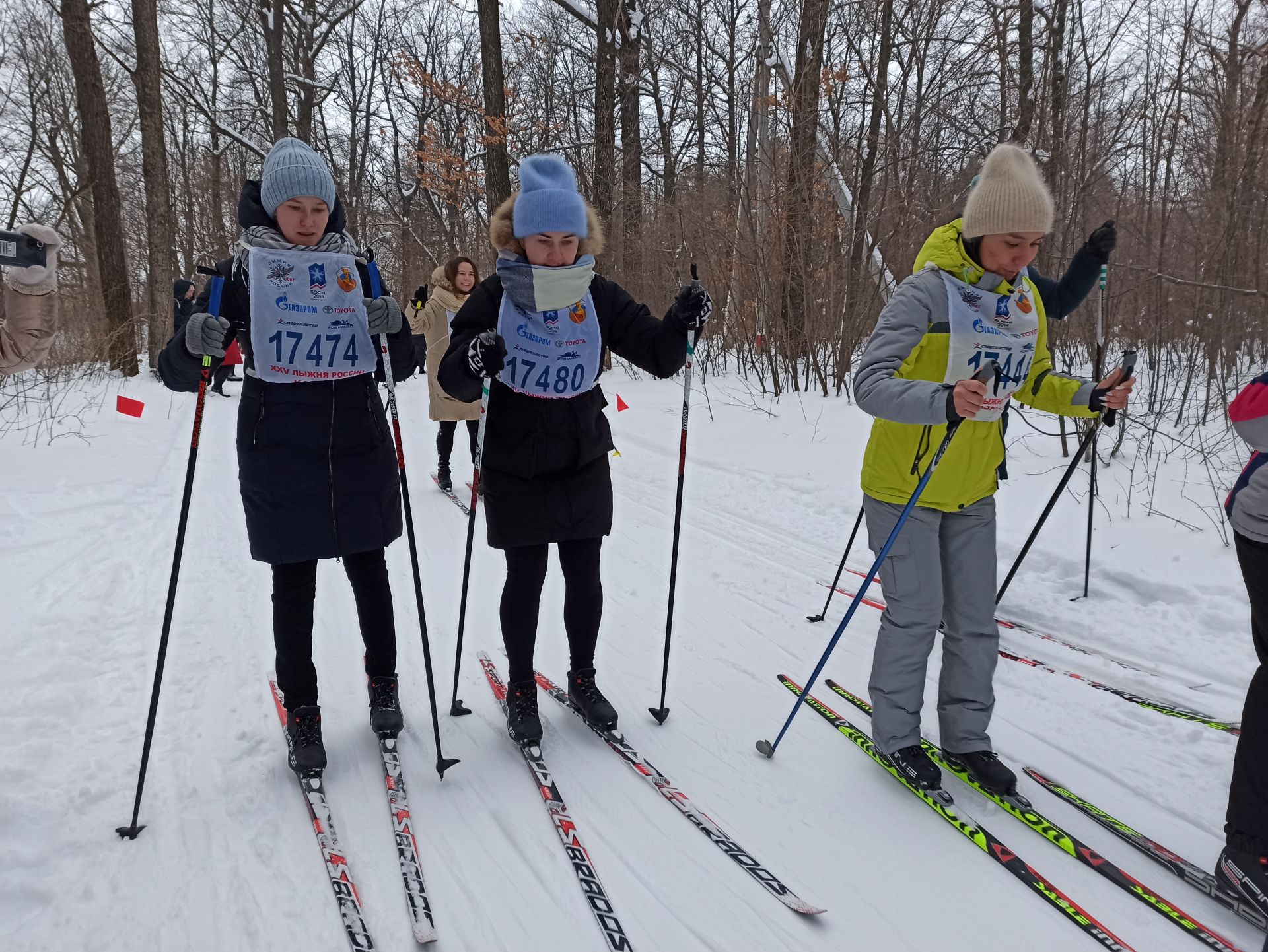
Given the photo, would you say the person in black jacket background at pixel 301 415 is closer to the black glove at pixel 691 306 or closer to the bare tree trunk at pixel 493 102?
the black glove at pixel 691 306

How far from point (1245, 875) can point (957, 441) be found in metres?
1.38

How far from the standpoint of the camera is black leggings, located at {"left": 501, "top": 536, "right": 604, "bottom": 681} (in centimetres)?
286

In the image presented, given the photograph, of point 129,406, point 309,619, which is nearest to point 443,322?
point 129,406

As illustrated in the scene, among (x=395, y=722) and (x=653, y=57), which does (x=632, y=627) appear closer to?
(x=395, y=722)

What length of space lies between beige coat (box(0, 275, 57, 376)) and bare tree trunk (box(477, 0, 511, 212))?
33.3 feet

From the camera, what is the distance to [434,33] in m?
24.7

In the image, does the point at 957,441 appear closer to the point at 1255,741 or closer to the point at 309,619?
the point at 1255,741

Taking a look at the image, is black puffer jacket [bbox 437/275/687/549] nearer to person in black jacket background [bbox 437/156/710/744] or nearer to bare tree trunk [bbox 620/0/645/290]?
person in black jacket background [bbox 437/156/710/744]

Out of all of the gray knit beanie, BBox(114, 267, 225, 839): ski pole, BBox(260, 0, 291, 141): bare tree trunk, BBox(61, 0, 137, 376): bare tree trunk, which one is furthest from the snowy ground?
BBox(260, 0, 291, 141): bare tree trunk

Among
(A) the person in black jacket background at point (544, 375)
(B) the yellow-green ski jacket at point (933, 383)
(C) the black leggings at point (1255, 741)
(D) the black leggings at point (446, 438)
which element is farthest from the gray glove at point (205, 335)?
(D) the black leggings at point (446, 438)

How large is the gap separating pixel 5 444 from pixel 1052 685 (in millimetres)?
8874

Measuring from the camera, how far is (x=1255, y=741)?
2055 millimetres

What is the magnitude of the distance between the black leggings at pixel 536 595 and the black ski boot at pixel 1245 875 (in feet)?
6.58

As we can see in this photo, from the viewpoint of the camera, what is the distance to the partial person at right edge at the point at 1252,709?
78.4 inches
